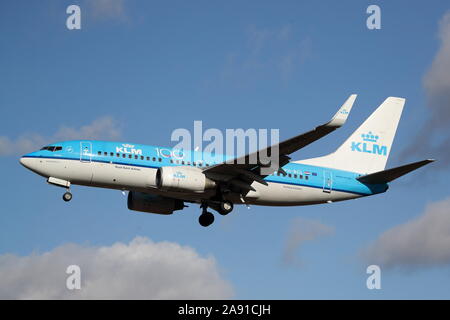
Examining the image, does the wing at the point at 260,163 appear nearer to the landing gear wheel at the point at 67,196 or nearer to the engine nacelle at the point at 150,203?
the engine nacelle at the point at 150,203

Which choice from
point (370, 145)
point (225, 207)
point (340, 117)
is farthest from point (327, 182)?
point (340, 117)

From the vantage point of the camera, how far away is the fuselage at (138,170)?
1766 inches

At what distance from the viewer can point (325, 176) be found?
5031 centimetres

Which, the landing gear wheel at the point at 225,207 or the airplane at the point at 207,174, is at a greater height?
the airplane at the point at 207,174

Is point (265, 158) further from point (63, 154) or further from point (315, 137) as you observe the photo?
point (63, 154)

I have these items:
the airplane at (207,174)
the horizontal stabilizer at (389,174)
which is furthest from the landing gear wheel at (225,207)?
the horizontal stabilizer at (389,174)

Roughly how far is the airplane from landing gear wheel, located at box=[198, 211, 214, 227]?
66mm

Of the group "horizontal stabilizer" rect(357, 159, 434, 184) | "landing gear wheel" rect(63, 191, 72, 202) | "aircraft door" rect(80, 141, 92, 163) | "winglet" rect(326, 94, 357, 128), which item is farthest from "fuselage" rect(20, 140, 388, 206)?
"winglet" rect(326, 94, 357, 128)

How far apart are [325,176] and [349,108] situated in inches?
497

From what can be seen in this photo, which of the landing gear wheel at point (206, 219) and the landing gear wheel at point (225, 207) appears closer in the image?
the landing gear wheel at point (225, 207)

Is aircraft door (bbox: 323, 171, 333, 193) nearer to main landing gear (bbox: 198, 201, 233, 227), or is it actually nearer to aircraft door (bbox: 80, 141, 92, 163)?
main landing gear (bbox: 198, 201, 233, 227)
